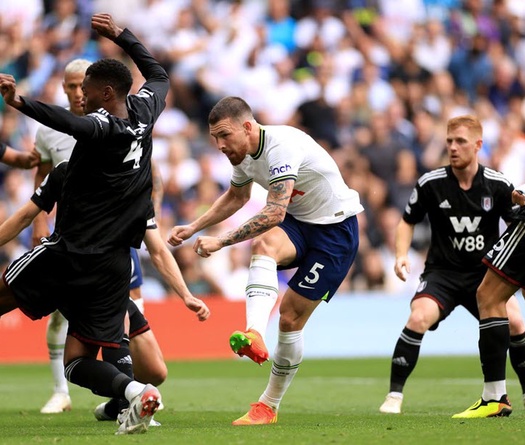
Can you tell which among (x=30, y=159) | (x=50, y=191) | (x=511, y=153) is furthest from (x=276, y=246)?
(x=511, y=153)

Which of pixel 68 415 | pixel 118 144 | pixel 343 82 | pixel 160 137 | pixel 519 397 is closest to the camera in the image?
pixel 118 144

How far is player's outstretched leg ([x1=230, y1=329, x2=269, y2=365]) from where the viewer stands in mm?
6691

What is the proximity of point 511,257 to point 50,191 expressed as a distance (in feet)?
10.9

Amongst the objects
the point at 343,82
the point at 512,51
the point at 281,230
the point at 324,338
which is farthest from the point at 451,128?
the point at 512,51

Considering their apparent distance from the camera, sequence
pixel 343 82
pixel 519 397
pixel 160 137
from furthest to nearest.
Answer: pixel 343 82
pixel 160 137
pixel 519 397

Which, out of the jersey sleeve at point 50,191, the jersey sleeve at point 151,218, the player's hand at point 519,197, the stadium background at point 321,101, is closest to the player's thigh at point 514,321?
the player's hand at point 519,197

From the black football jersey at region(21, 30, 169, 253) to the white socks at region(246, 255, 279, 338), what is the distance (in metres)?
0.83

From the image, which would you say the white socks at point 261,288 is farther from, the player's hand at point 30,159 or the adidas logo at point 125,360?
the player's hand at point 30,159

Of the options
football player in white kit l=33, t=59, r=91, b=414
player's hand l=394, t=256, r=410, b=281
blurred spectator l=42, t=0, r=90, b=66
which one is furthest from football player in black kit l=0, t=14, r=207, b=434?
blurred spectator l=42, t=0, r=90, b=66

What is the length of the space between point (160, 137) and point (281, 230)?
10.6 m

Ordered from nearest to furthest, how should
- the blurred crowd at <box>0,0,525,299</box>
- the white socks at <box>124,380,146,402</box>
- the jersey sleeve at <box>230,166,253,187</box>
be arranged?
1. the white socks at <box>124,380,146,402</box>
2. the jersey sleeve at <box>230,166,253,187</box>
3. the blurred crowd at <box>0,0,525,299</box>

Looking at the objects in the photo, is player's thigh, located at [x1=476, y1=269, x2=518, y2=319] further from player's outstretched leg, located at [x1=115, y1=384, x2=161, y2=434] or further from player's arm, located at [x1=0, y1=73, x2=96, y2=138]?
player's arm, located at [x1=0, y1=73, x2=96, y2=138]

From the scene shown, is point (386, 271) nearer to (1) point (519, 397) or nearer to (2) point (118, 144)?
(1) point (519, 397)

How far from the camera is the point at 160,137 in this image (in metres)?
18.1
